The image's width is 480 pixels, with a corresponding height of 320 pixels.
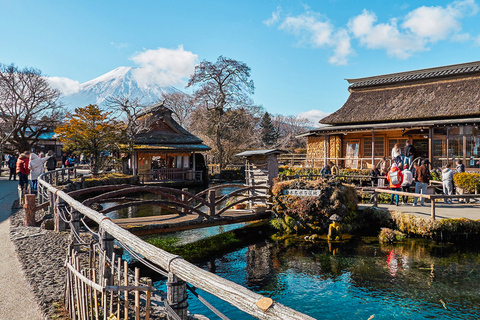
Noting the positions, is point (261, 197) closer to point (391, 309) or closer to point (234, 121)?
point (391, 309)

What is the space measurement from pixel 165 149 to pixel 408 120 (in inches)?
683

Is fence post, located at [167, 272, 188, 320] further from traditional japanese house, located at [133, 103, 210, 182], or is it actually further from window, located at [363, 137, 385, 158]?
traditional japanese house, located at [133, 103, 210, 182]

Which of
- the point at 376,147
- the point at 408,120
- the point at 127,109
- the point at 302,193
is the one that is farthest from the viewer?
the point at 127,109

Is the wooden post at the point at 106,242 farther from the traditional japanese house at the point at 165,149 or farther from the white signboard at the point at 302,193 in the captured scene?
the traditional japanese house at the point at 165,149

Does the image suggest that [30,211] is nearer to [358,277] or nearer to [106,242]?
[106,242]

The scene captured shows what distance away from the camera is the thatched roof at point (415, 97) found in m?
18.7

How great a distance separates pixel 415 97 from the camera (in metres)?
21.2

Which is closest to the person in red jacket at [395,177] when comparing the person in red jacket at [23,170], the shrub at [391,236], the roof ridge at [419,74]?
the shrub at [391,236]

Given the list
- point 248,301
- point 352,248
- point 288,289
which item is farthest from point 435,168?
point 248,301

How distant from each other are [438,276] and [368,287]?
1921 mm

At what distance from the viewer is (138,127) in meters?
26.0

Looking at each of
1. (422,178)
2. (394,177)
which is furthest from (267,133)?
(422,178)

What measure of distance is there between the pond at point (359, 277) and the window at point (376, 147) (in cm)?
1220

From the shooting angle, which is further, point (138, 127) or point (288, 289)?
point (138, 127)
